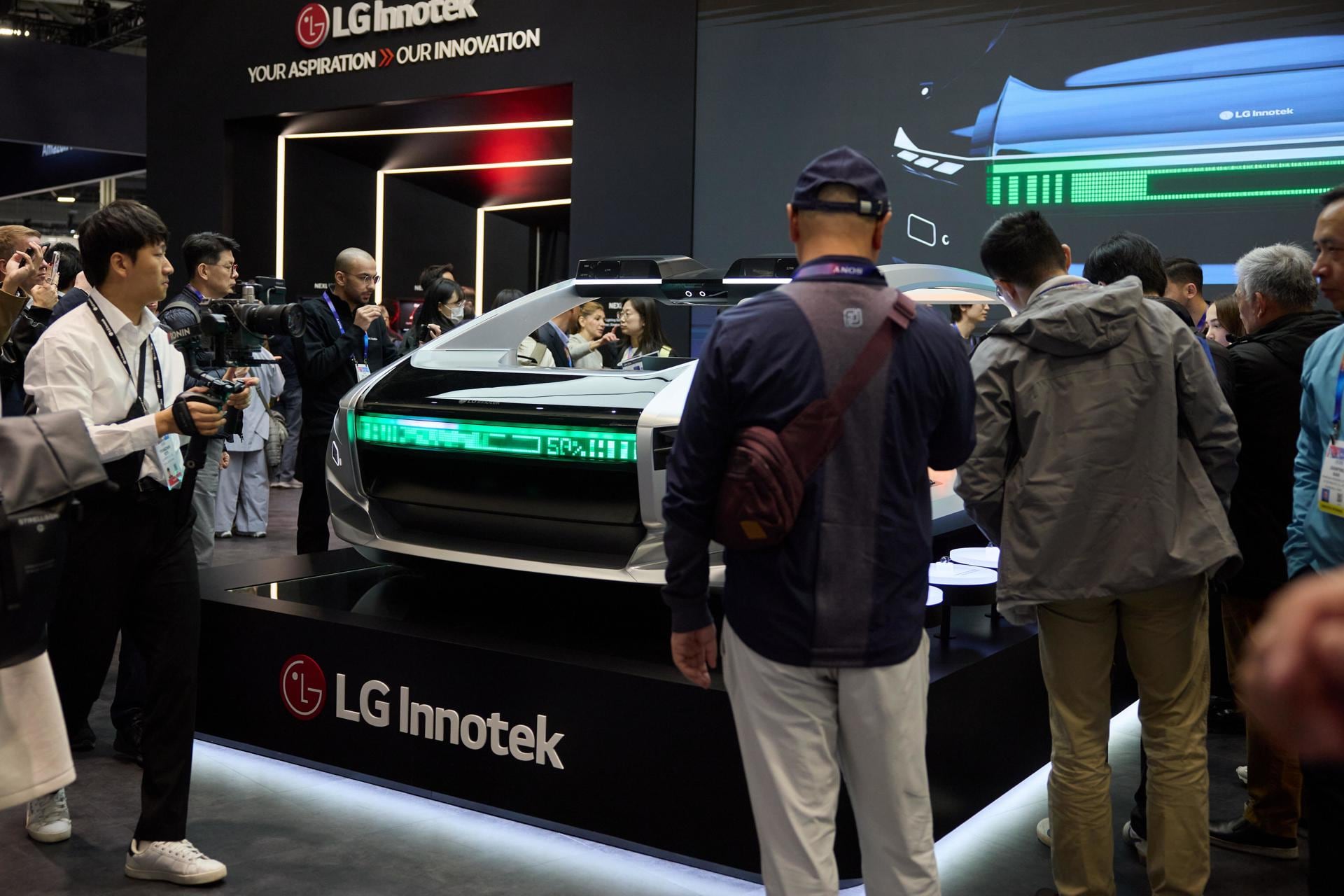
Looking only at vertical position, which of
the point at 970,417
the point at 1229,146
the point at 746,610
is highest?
the point at 1229,146

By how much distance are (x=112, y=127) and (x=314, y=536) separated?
460 inches

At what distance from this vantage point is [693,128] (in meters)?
7.99

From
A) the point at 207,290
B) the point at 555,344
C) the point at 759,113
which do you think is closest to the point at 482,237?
the point at 759,113

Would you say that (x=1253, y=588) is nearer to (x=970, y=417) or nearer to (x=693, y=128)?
(x=970, y=417)

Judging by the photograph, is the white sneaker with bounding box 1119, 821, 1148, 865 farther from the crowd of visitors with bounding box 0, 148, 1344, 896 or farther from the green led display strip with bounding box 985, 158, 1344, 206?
the green led display strip with bounding box 985, 158, 1344, 206

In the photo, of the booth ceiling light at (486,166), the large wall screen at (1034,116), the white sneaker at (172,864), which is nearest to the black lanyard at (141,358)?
the white sneaker at (172,864)

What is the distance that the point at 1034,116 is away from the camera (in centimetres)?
686

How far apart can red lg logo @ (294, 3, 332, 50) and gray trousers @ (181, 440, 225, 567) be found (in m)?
6.69

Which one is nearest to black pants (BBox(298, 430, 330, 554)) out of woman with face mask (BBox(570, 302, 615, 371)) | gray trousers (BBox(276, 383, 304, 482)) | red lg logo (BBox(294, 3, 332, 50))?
woman with face mask (BBox(570, 302, 615, 371))

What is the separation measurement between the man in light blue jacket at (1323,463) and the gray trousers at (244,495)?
241 inches

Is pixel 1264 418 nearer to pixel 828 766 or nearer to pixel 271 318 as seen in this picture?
pixel 828 766

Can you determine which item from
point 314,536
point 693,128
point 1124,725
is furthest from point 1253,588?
point 693,128

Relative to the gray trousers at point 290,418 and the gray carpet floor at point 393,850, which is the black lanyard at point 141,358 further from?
the gray trousers at point 290,418

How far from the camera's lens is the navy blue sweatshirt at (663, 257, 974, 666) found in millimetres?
1822
